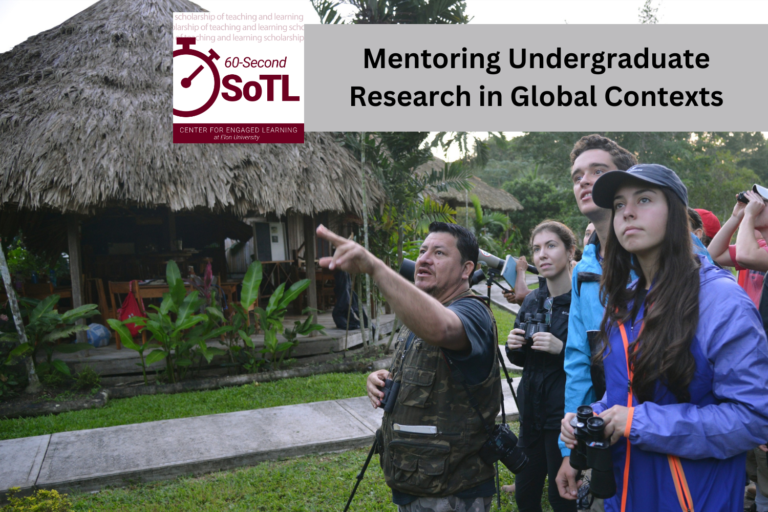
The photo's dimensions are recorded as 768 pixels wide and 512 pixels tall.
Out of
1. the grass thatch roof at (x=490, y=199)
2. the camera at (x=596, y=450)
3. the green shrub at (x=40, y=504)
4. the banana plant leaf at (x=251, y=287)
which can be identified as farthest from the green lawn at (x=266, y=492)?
the grass thatch roof at (x=490, y=199)

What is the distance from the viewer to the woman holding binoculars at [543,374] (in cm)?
279

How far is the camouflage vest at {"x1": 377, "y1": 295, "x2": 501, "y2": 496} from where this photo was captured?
6.51 ft

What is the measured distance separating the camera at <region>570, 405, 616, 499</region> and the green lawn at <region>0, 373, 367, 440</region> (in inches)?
185

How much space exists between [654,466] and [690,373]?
307 mm

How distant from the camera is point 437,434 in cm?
201

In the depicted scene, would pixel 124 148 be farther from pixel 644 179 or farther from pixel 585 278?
pixel 644 179

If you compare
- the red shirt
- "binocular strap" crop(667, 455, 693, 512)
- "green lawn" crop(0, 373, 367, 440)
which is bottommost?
"green lawn" crop(0, 373, 367, 440)

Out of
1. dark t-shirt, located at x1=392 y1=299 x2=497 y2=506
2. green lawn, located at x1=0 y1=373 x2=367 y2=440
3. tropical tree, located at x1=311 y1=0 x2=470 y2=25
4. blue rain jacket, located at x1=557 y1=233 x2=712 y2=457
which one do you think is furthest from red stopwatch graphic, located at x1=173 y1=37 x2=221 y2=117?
blue rain jacket, located at x1=557 y1=233 x2=712 y2=457

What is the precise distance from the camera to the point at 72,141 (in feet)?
23.1

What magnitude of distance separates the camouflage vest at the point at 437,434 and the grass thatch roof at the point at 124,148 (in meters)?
5.77

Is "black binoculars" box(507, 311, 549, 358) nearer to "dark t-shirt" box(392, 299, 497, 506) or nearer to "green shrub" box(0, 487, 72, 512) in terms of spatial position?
"dark t-shirt" box(392, 299, 497, 506)

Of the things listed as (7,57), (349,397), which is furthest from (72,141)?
(349,397)

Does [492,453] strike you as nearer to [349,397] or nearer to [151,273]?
[349,397]

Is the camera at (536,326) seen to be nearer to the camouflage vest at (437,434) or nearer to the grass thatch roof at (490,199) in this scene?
the camouflage vest at (437,434)
